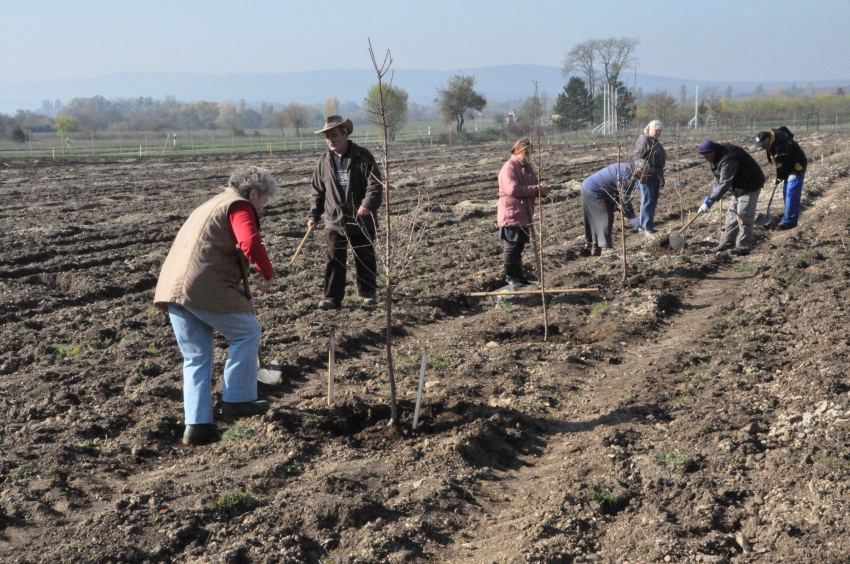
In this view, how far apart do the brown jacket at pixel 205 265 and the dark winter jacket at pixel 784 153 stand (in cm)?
864

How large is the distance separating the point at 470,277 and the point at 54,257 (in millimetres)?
6196

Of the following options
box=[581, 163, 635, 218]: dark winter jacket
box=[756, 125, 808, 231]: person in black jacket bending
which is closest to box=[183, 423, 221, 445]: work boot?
box=[581, 163, 635, 218]: dark winter jacket

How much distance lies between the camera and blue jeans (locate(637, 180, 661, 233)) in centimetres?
1067

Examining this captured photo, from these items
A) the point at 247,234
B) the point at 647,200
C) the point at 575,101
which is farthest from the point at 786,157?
the point at 575,101

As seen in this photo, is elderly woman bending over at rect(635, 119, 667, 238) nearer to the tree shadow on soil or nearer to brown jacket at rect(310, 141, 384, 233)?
brown jacket at rect(310, 141, 384, 233)

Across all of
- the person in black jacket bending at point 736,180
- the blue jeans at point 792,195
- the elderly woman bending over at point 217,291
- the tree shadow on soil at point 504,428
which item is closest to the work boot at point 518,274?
the person in black jacket bending at point 736,180

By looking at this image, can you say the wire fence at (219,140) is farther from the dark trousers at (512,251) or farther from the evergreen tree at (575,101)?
the dark trousers at (512,251)

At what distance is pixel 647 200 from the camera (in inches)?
432

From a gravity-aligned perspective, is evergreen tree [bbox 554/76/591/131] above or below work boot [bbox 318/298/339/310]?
above

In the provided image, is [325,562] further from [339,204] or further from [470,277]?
[470,277]

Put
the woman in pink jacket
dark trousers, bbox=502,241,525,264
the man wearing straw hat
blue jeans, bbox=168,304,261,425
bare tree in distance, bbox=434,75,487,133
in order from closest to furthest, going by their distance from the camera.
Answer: blue jeans, bbox=168,304,261,425
the man wearing straw hat
the woman in pink jacket
dark trousers, bbox=502,241,525,264
bare tree in distance, bbox=434,75,487,133

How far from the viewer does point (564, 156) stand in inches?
1280

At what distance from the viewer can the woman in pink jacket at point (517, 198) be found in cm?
802

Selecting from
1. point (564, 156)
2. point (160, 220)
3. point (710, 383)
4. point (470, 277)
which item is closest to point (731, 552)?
point (710, 383)
